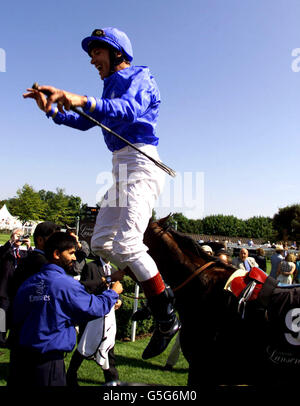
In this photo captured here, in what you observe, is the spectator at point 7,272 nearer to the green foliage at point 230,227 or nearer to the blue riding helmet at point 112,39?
the blue riding helmet at point 112,39

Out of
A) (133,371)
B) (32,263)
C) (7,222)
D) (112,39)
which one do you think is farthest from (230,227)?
(112,39)

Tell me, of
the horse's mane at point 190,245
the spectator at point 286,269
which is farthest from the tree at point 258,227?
the horse's mane at point 190,245

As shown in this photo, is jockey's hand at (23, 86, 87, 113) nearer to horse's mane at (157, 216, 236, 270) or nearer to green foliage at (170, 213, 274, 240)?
horse's mane at (157, 216, 236, 270)

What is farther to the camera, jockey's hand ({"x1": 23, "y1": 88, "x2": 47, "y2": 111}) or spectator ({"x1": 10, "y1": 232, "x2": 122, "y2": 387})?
spectator ({"x1": 10, "y1": 232, "x2": 122, "y2": 387})

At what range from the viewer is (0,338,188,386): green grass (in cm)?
511

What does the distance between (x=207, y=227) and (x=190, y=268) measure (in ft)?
275

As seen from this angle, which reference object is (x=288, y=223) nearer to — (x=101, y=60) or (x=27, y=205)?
(x=27, y=205)

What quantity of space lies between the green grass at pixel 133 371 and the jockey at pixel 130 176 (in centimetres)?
299

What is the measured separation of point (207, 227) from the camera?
8506 centimetres

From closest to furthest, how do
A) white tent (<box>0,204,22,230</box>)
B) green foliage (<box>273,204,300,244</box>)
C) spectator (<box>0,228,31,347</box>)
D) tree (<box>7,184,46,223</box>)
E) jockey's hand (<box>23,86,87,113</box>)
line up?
jockey's hand (<box>23,86,87,113</box>)
spectator (<box>0,228,31,347</box>)
tree (<box>7,184,46,223</box>)
white tent (<box>0,204,22,230</box>)
green foliage (<box>273,204,300,244</box>)

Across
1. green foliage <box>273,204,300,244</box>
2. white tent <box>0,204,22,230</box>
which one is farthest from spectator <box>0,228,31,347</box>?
green foliage <box>273,204,300,244</box>

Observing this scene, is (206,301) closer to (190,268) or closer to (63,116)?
(190,268)
